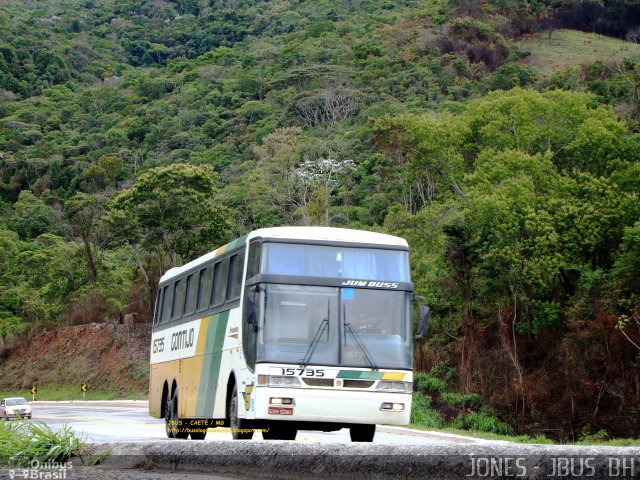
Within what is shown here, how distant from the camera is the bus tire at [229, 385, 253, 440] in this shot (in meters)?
14.3

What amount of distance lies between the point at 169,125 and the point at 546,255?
225 ft

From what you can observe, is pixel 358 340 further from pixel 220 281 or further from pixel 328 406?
pixel 220 281

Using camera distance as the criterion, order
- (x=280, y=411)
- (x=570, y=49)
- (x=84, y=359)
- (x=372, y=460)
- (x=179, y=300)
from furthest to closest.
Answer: (x=570, y=49), (x=84, y=359), (x=179, y=300), (x=280, y=411), (x=372, y=460)

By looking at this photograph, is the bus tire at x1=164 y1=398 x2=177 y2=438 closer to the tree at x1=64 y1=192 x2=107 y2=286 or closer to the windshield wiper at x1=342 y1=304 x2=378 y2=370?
the windshield wiper at x1=342 y1=304 x2=378 y2=370

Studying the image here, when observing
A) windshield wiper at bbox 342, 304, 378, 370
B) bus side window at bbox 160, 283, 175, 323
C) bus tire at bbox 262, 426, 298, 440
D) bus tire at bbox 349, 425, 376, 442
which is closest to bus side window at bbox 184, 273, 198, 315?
bus side window at bbox 160, 283, 175, 323

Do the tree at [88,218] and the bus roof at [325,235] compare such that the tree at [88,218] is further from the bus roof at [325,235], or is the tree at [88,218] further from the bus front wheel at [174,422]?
the bus roof at [325,235]

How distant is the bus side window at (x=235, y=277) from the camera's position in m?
15.2

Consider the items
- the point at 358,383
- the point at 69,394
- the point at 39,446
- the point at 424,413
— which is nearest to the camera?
the point at 39,446

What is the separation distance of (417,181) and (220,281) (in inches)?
1289

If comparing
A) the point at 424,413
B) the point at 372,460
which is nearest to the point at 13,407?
the point at 424,413

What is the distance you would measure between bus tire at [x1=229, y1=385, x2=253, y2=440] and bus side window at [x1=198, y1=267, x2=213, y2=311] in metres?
2.59

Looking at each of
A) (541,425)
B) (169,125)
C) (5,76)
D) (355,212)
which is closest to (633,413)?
(541,425)

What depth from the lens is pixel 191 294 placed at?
60.6 feet

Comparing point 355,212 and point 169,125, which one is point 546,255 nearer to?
point 355,212
